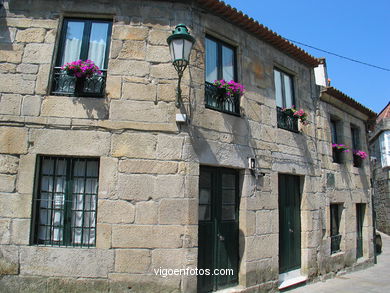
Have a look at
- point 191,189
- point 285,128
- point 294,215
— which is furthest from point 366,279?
point 191,189

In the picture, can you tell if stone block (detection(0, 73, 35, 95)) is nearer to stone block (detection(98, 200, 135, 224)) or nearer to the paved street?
stone block (detection(98, 200, 135, 224))

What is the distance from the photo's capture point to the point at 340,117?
8.83 meters

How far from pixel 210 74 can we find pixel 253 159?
5.79 ft

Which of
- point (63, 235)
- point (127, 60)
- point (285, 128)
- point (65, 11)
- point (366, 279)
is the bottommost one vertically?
point (366, 279)

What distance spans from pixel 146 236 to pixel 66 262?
117 centimetres

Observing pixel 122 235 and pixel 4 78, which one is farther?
pixel 4 78

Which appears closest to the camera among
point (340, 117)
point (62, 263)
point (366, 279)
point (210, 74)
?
point (62, 263)

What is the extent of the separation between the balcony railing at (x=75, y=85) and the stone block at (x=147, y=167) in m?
1.21

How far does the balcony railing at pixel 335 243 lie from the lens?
7.83m

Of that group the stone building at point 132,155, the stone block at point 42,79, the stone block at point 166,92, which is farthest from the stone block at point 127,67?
the stone block at point 42,79

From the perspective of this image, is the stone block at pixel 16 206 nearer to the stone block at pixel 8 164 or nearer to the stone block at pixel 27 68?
the stone block at pixel 8 164

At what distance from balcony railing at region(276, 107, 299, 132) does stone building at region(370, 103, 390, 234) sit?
25.6ft

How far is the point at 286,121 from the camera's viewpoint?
274 inches

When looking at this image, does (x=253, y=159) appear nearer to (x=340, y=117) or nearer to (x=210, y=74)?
(x=210, y=74)
